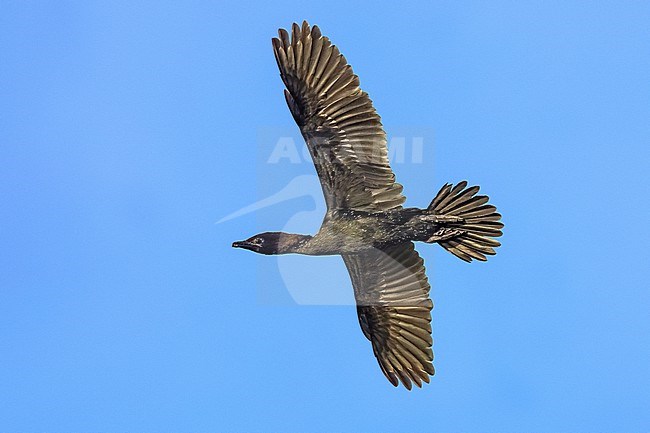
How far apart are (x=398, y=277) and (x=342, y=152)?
5.63 feet

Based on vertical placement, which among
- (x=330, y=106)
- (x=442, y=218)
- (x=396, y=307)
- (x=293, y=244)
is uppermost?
(x=330, y=106)

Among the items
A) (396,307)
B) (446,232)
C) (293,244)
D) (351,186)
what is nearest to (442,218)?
(446,232)

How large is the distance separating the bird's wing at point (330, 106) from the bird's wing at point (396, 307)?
1.09m

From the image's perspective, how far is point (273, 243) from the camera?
12.6 m

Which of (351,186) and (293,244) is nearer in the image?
(351,186)

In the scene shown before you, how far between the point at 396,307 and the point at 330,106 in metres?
2.57

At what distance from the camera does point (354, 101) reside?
12.2 metres

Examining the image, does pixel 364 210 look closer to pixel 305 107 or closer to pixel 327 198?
pixel 327 198

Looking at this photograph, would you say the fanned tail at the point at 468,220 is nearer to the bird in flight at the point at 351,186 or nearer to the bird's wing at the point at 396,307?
the bird in flight at the point at 351,186

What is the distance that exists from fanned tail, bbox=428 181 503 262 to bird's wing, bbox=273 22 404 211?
0.55 meters

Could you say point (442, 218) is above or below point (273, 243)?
above

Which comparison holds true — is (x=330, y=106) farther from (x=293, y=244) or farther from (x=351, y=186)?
(x=293, y=244)

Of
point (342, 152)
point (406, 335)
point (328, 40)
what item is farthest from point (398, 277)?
point (328, 40)

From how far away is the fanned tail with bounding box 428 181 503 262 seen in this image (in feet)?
39.9
